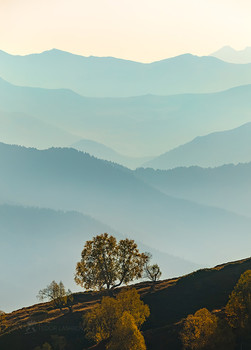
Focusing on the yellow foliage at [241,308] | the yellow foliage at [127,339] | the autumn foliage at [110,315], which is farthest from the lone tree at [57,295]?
the yellow foliage at [241,308]

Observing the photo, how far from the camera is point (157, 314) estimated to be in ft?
271

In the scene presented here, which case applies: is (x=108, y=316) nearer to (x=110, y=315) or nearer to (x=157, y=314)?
(x=110, y=315)

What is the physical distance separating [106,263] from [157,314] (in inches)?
614

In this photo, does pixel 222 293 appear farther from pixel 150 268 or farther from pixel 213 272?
pixel 150 268

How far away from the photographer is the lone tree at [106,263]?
3533 inches

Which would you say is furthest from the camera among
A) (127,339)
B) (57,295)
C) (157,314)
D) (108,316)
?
(57,295)

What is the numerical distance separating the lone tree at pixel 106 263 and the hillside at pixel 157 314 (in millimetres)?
6318

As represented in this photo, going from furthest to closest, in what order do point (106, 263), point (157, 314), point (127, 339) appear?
point (106, 263), point (157, 314), point (127, 339)

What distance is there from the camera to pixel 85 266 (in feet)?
298

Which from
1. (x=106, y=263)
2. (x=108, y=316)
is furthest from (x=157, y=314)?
(x=108, y=316)

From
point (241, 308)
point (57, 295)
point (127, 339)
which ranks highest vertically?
point (57, 295)

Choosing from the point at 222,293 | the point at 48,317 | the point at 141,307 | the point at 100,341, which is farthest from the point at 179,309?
the point at 48,317

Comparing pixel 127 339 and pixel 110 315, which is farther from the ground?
pixel 110 315

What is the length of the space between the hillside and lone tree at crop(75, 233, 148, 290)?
6318 mm
